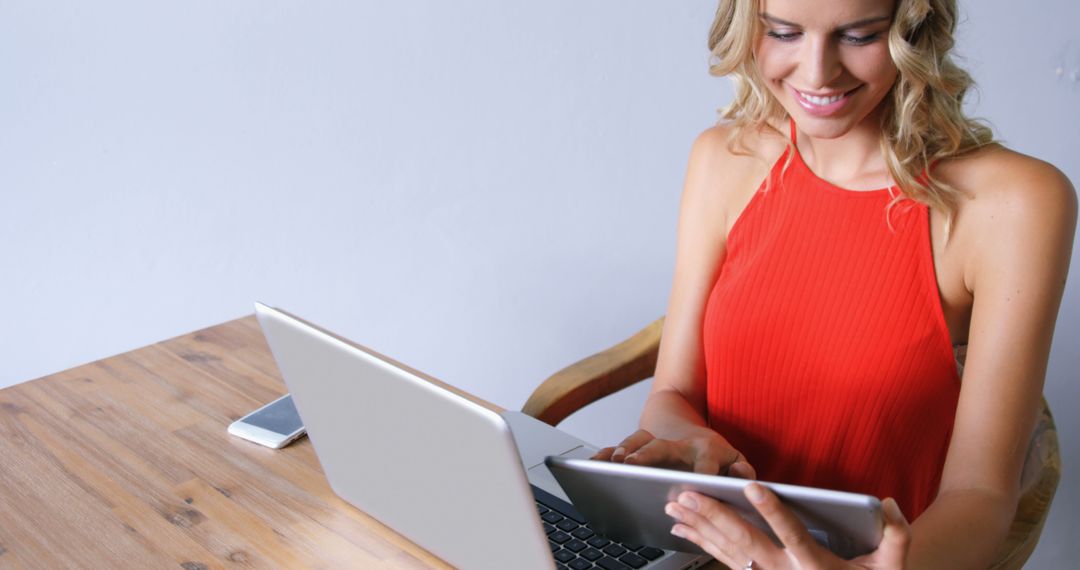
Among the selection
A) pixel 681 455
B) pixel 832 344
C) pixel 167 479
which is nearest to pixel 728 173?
pixel 832 344

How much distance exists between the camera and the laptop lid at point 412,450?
0.96m

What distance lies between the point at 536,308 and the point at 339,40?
0.82 meters

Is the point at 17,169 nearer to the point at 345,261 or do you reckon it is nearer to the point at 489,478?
the point at 345,261

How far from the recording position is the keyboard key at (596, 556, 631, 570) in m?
1.11

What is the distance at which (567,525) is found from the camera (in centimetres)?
119

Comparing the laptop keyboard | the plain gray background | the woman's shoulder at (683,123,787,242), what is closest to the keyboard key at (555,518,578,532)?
the laptop keyboard

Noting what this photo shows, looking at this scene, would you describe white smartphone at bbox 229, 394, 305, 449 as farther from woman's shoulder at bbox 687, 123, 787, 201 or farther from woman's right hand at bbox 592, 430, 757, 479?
woman's shoulder at bbox 687, 123, 787, 201

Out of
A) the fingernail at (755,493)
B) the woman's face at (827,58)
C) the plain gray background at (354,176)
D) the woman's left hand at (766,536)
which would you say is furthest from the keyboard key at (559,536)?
the plain gray background at (354,176)

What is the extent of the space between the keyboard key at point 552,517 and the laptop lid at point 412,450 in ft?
0.41

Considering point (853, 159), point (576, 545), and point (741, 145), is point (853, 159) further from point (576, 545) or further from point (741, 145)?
point (576, 545)

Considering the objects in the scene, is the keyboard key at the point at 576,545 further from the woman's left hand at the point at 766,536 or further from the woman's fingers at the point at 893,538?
the woman's fingers at the point at 893,538

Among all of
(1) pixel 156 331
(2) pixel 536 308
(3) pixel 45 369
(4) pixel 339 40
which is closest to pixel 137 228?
(1) pixel 156 331

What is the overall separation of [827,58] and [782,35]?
0.08m

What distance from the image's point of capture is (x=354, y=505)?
1282 mm
